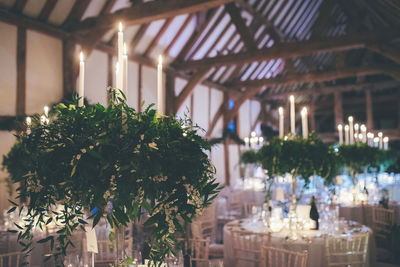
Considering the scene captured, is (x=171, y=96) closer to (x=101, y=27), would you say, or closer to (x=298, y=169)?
(x=101, y=27)

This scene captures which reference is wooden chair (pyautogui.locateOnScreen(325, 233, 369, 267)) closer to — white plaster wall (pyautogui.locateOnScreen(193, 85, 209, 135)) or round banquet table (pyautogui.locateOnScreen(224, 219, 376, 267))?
round banquet table (pyautogui.locateOnScreen(224, 219, 376, 267))

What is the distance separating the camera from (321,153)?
13.0 ft

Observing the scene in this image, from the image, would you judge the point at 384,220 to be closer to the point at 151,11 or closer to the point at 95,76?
the point at 151,11

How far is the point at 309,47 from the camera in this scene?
27.7ft

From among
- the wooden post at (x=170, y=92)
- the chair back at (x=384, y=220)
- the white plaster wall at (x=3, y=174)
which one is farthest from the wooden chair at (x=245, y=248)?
the wooden post at (x=170, y=92)

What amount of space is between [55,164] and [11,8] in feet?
20.4

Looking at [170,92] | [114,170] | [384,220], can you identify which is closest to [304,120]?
[384,220]

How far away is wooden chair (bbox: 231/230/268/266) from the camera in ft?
12.7

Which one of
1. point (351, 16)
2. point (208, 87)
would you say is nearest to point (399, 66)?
point (351, 16)

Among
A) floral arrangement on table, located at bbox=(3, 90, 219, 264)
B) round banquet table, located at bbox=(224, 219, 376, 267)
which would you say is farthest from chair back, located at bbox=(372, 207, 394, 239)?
floral arrangement on table, located at bbox=(3, 90, 219, 264)

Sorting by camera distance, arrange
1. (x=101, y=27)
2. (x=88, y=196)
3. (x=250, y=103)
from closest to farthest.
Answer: (x=88, y=196) < (x=101, y=27) < (x=250, y=103)

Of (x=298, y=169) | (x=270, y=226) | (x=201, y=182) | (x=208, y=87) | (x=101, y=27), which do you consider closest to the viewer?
(x=201, y=182)

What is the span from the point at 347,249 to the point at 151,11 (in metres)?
4.80

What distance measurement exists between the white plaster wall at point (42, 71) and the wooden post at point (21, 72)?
10 centimetres
